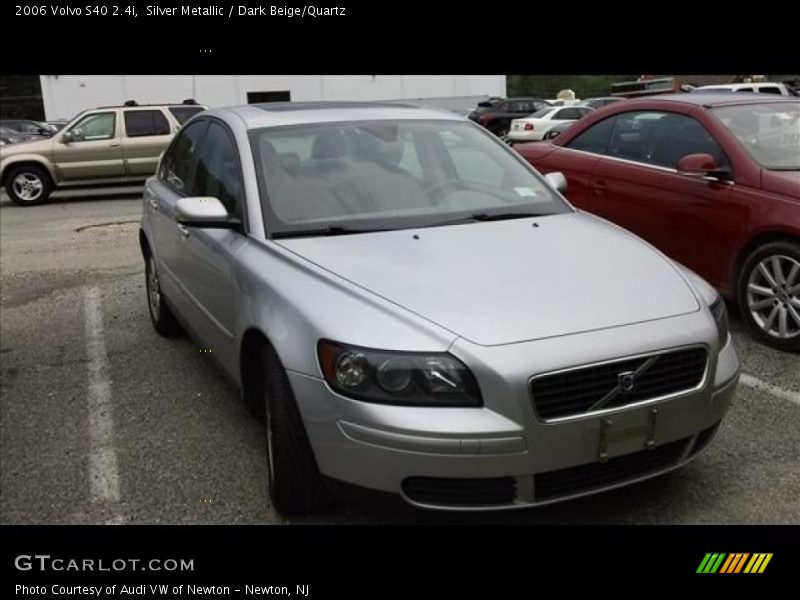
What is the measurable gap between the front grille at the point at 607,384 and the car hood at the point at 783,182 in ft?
7.66

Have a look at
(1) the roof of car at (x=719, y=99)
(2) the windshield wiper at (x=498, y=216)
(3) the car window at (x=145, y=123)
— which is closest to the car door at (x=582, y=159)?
(1) the roof of car at (x=719, y=99)

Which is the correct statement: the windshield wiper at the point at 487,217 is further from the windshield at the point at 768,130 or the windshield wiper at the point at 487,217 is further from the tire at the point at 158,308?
the tire at the point at 158,308

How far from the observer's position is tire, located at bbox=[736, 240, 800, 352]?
14.4 feet

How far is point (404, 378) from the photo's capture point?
2.45 meters

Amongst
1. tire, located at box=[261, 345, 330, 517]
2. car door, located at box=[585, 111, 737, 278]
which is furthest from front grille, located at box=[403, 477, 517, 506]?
car door, located at box=[585, 111, 737, 278]

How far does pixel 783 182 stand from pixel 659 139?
114 cm

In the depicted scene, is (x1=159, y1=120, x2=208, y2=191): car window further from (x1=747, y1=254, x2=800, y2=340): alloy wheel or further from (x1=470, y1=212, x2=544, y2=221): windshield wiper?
(x1=747, y1=254, x2=800, y2=340): alloy wheel

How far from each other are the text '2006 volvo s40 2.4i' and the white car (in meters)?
16.5

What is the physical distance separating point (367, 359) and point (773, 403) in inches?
96.9

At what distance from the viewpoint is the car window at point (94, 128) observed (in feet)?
46.1

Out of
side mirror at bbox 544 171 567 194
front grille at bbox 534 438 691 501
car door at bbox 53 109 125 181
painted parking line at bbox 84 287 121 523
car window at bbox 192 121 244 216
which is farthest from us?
car door at bbox 53 109 125 181

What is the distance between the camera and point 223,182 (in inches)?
149

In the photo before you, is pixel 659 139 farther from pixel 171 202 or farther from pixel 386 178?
pixel 171 202

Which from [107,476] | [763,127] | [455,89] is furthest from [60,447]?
[455,89]
